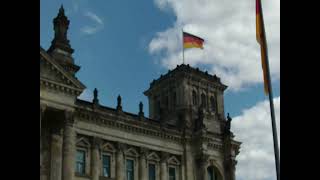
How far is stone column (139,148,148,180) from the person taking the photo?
49.2 metres

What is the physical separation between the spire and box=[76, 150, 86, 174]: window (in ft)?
29.5

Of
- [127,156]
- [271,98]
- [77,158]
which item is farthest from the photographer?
[127,156]

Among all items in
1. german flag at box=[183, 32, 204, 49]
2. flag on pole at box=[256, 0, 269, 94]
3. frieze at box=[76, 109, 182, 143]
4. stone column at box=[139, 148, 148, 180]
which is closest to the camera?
flag on pole at box=[256, 0, 269, 94]

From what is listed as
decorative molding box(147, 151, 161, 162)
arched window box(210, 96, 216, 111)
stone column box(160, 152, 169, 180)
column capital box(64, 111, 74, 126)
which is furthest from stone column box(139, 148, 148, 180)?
arched window box(210, 96, 216, 111)

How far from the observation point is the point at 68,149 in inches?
1672

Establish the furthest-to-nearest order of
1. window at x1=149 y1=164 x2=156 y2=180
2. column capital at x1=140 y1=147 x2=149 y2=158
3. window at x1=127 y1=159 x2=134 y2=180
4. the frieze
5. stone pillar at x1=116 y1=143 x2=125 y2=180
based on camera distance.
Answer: window at x1=149 y1=164 x2=156 y2=180, column capital at x1=140 y1=147 x2=149 y2=158, window at x1=127 y1=159 x2=134 y2=180, stone pillar at x1=116 y1=143 x2=125 y2=180, the frieze

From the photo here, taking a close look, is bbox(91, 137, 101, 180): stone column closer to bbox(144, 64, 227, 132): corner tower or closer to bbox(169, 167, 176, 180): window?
bbox(169, 167, 176, 180): window

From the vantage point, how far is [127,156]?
48625 mm

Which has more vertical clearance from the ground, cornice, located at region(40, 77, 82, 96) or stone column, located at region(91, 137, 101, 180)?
cornice, located at region(40, 77, 82, 96)

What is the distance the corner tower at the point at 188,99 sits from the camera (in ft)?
183
